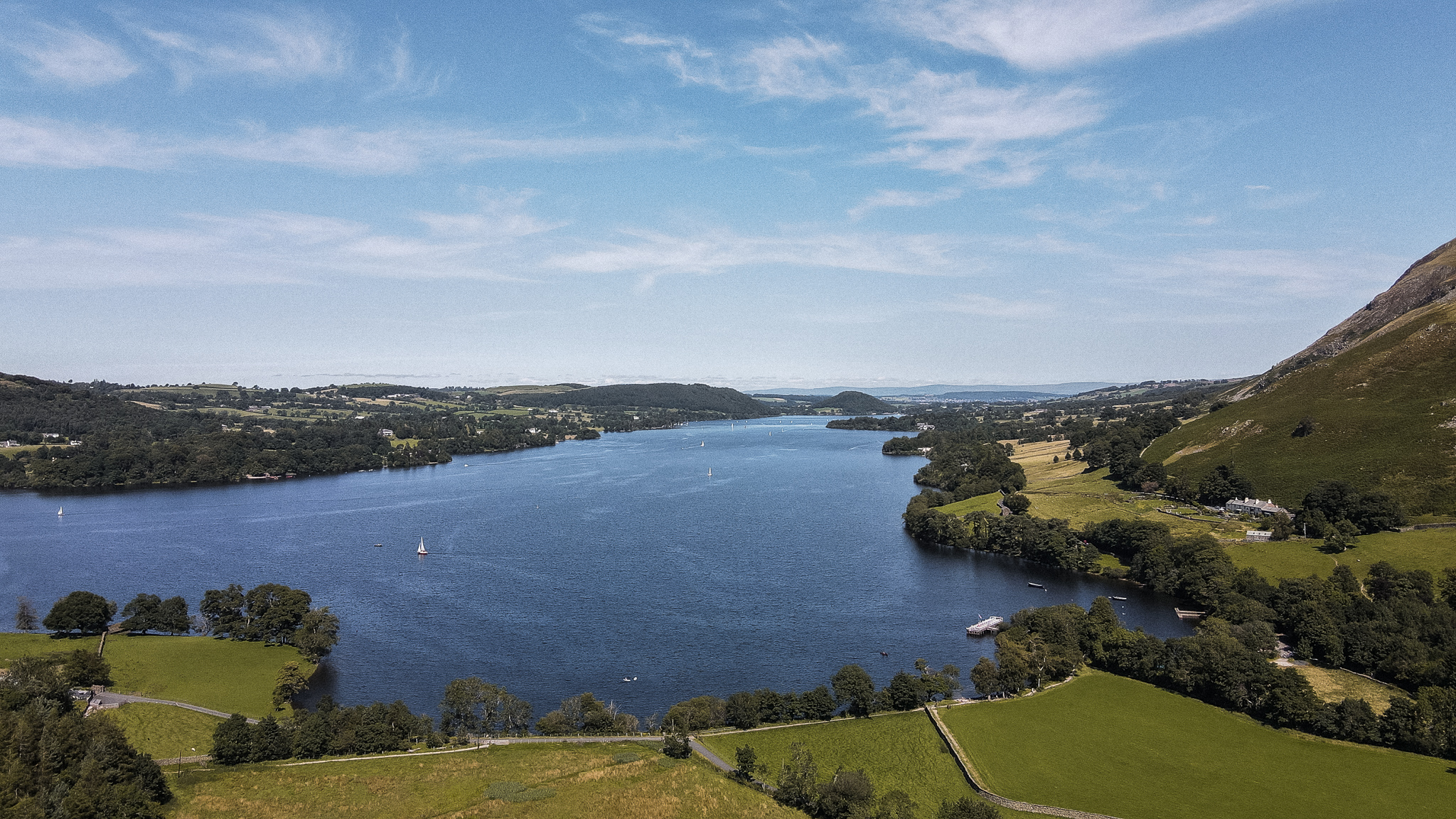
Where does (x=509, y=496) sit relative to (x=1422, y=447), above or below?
below

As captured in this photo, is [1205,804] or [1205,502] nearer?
[1205,804]

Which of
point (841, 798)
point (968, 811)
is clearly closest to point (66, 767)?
point (841, 798)

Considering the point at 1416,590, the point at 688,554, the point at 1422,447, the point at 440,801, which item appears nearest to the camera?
the point at 440,801

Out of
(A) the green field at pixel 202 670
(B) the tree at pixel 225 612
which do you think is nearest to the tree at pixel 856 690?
(A) the green field at pixel 202 670

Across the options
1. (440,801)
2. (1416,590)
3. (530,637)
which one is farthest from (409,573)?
(1416,590)

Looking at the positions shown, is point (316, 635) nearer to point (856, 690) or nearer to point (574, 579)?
point (574, 579)

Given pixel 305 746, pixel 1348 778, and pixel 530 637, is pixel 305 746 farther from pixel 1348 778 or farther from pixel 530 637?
pixel 1348 778
